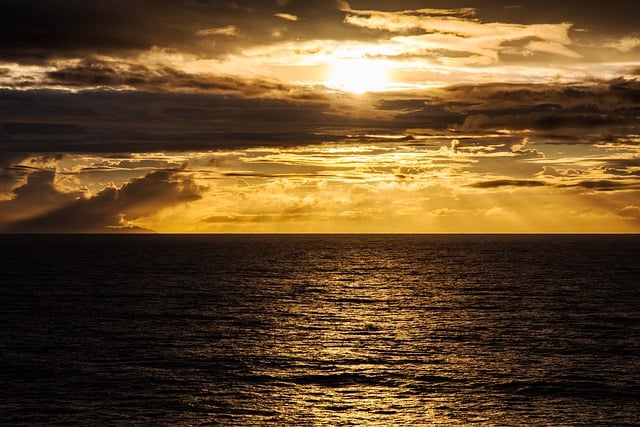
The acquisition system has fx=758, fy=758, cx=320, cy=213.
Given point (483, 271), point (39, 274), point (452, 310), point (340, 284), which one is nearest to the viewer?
point (452, 310)

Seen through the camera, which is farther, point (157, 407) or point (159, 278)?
point (159, 278)

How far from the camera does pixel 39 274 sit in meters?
162

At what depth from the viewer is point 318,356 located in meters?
70.6

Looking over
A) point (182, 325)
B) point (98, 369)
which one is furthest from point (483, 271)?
point (98, 369)

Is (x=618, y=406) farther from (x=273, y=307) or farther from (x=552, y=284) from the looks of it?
(x=552, y=284)

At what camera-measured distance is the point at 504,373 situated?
63.8 m

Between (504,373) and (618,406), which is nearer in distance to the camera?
(618,406)

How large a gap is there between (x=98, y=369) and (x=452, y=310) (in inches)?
2166

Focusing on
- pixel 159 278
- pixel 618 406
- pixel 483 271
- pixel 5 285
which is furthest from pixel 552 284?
pixel 5 285

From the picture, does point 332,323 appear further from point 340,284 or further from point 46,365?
point 340,284

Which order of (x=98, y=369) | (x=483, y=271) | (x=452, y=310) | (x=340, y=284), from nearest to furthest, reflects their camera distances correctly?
1. (x=98, y=369)
2. (x=452, y=310)
3. (x=340, y=284)
4. (x=483, y=271)

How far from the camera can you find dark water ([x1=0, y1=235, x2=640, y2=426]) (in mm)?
52438

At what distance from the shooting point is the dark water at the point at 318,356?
52438 mm

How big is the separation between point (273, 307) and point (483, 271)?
277 feet
